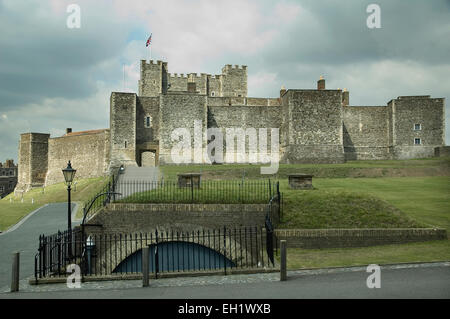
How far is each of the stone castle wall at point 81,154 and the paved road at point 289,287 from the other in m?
33.7

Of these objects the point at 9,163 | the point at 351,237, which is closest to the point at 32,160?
the point at 9,163

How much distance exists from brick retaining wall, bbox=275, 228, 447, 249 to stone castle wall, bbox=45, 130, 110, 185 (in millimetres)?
32231

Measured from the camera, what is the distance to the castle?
37375mm

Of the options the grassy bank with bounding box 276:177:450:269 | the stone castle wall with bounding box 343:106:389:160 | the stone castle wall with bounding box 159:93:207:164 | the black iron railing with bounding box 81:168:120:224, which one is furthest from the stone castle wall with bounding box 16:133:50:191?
the grassy bank with bounding box 276:177:450:269

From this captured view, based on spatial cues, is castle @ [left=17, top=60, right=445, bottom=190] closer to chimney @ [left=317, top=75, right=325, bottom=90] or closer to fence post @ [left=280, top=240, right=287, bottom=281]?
chimney @ [left=317, top=75, right=325, bottom=90]

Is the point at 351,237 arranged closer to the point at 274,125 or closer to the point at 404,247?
the point at 404,247

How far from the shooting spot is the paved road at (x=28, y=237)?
1123 cm

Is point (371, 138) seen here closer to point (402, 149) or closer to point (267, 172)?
point (402, 149)

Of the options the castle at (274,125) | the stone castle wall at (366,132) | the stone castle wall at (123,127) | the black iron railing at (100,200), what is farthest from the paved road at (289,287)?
the stone castle wall at (366,132)

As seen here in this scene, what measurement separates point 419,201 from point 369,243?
663 centimetres

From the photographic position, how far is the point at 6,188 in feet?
279

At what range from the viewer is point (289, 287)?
306 inches

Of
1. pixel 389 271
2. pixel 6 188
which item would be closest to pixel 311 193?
pixel 389 271
